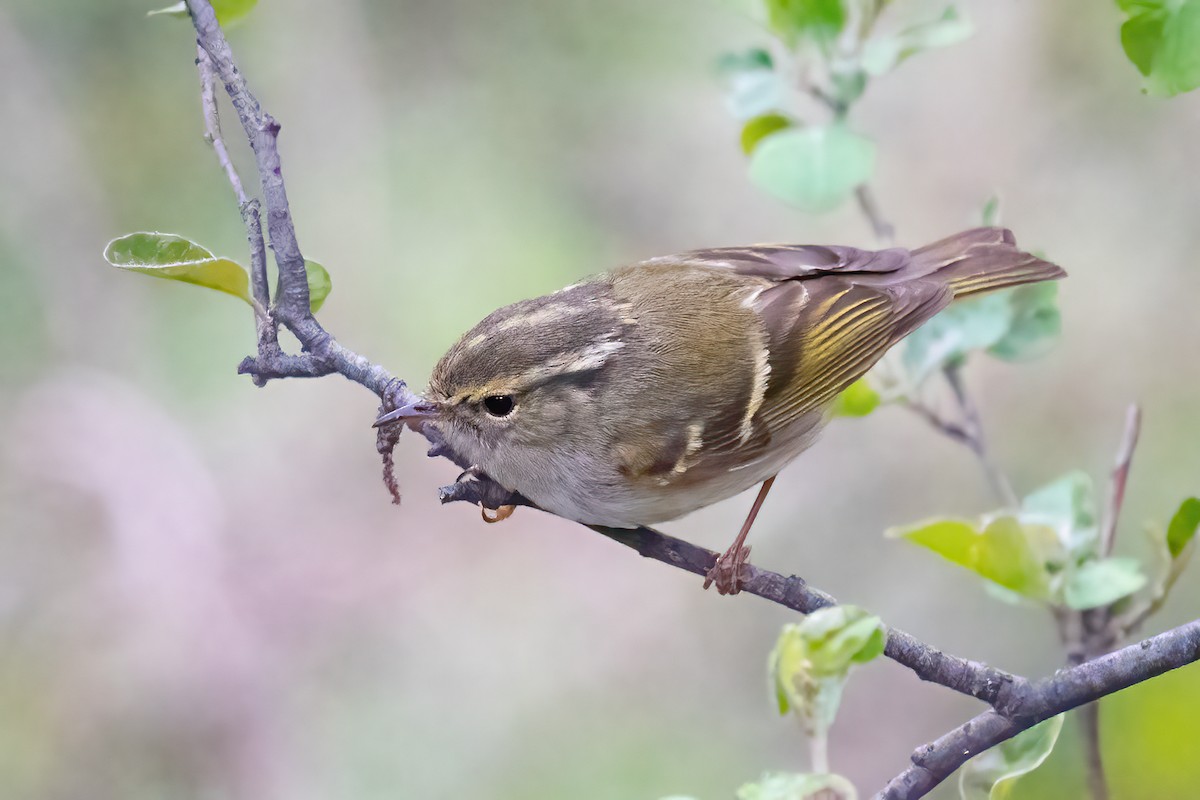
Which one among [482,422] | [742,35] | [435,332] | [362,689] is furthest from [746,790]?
[742,35]

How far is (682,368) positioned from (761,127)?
371mm

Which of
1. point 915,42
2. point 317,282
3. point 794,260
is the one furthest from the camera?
point 794,260

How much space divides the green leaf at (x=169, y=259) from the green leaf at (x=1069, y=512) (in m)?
0.90

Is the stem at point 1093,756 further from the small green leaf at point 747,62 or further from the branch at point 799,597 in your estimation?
the small green leaf at point 747,62

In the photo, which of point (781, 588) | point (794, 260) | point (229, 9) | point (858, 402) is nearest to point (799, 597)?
point (781, 588)

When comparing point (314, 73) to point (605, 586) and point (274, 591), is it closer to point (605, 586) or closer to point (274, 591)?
point (274, 591)

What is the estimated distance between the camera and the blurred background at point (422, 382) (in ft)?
9.79

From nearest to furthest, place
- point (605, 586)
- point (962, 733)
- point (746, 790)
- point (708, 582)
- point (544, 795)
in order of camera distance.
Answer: point (746, 790)
point (962, 733)
point (708, 582)
point (544, 795)
point (605, 586)

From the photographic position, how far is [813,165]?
4.60ft

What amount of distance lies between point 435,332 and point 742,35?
1343 millimetres

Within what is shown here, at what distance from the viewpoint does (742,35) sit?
3.65m

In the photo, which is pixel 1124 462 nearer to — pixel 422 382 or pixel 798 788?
pixel 798 788

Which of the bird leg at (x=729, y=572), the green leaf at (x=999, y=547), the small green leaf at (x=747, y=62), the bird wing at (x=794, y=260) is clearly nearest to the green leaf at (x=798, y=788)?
the green leaf at (x=999, y=547)

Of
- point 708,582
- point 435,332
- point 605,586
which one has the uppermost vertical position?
point 708,582
